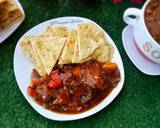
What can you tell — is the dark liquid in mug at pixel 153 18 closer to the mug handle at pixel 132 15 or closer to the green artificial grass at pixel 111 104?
the mug handle at pixel 132 15

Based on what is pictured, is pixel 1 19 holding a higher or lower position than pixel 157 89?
higher

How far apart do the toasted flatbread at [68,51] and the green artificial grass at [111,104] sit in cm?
11

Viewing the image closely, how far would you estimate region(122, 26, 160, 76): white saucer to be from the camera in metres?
1.40

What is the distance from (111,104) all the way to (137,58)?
160 millimetres

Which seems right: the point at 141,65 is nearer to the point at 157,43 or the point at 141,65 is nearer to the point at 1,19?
the point at 157,43

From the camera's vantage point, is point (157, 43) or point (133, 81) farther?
point (133, 81)

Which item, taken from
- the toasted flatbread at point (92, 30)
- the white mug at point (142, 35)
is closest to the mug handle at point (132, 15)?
the white mug at point (142, 35)

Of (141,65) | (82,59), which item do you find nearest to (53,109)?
(82,59)

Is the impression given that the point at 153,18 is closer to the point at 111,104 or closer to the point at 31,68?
the point at 111,104

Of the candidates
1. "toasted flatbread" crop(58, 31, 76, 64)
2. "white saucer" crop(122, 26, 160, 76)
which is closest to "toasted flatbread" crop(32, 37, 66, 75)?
"toasted flatbread" crop(58, 31, 76, 64)

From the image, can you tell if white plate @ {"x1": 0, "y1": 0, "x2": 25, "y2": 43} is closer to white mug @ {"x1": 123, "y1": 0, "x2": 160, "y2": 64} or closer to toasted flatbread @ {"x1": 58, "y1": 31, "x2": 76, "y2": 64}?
toasted flatbread @ {"x1": 58, "y1": 31, "x2": 76, "y2": 64}

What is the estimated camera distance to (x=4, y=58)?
1417 mm

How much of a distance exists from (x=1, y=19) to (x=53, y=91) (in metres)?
0.27

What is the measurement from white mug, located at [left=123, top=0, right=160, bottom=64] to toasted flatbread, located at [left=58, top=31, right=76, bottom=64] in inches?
6.7
